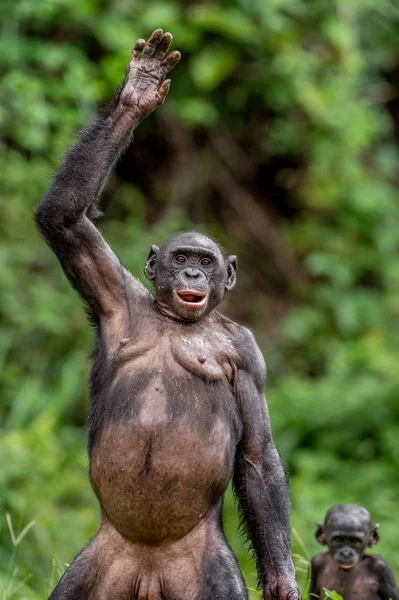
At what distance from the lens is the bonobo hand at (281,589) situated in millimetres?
5328

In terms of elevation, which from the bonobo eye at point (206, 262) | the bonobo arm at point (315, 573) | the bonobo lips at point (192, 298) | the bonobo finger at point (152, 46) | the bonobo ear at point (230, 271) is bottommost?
the bonobo arm at point (315, 573)

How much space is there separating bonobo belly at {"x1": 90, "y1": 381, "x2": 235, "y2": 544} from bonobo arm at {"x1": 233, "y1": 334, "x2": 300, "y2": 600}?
0.22 metres

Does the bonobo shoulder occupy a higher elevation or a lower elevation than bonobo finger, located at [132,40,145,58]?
lower

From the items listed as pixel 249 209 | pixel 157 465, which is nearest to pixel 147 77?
pixel 157 465

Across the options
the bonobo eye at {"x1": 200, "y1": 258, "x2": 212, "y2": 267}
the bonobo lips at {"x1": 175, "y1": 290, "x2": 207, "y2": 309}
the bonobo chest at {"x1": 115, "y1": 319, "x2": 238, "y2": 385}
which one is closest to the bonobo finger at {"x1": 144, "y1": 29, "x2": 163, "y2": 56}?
the bonobo eye at {"x1": 200, "y1": 258, "x2": 212, "y2": 267}

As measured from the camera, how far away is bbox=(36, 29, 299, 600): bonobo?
205 inches

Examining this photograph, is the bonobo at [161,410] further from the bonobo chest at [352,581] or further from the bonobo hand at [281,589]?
the bonobo chest at [352,581]

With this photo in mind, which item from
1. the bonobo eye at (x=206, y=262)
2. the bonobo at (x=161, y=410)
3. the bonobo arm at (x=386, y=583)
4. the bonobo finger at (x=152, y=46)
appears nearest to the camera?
the bonobo at (x=161, y=410)

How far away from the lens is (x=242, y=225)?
42.4 feet

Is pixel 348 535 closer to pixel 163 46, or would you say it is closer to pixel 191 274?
pixel 191 274

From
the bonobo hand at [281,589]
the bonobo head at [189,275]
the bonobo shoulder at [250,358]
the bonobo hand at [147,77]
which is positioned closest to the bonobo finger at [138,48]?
the bonobo hand at [147,77]

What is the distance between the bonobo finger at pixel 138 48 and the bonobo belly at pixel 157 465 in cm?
149

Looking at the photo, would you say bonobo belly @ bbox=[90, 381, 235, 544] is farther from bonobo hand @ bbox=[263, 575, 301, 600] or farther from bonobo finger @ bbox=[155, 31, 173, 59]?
bonobo finger @ bbox=[155, 31, 173, 59]

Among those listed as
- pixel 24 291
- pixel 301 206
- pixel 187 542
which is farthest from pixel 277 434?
pixel 187 542
